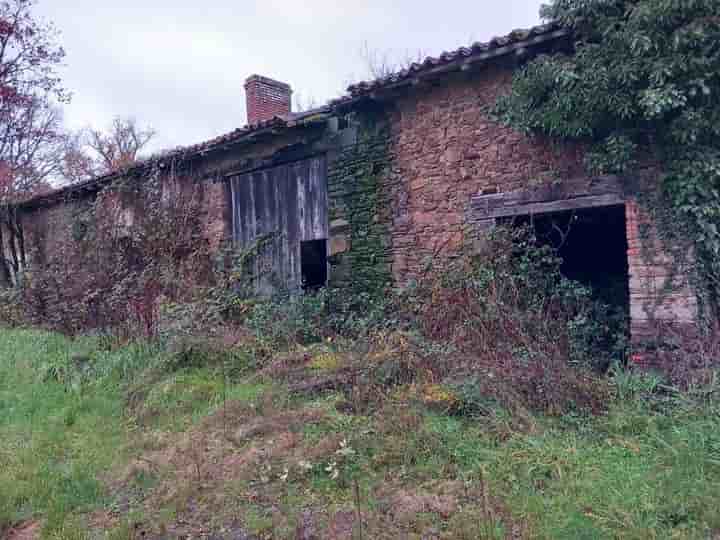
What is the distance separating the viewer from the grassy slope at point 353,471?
10.5ft

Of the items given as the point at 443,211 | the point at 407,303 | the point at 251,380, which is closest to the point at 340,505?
the point at 251,380

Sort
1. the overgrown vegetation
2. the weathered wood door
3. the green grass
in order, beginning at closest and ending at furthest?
1. the overgrown vegetation
2. the green grass
3. the weathered wood door

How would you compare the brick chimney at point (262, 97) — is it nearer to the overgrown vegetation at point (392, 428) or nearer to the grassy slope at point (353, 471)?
the overgrown vegetation at point (392, 428)

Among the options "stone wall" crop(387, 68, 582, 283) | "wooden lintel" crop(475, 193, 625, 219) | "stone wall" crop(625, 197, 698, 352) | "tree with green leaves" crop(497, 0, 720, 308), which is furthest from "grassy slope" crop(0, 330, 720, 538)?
"stone wall" crop(387, 68, 582, 283)

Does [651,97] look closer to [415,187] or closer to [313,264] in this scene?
[415,187]

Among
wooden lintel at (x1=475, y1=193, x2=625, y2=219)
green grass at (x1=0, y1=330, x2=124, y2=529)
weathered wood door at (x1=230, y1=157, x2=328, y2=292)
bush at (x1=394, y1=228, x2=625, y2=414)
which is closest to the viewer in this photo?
green grass at (x1=0, y1=330, x2=124, y2=529)

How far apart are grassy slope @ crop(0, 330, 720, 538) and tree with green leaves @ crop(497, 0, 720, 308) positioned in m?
2.02

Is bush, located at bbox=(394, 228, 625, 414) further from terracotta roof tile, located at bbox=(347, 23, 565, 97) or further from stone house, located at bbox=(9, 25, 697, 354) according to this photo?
terracotta roof tile, located at bbox=(347, 23, 565, 97)

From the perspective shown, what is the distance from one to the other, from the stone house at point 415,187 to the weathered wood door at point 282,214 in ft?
0.08

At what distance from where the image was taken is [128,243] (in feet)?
34.9

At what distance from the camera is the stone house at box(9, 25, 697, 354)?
587 cm

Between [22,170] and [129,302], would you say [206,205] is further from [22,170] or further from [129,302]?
[22,170]

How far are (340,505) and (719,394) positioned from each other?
2923 mm

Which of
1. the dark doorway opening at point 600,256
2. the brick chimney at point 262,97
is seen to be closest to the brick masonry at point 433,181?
the dark doorway opening at point 600,256
